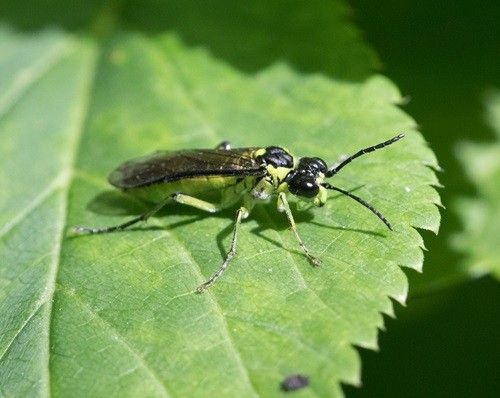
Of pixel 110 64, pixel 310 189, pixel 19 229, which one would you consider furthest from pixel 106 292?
pixel 110 64

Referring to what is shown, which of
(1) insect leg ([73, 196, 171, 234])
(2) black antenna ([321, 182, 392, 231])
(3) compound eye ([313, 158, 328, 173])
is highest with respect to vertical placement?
(3) compound eye ([313, 158, 328, 173])

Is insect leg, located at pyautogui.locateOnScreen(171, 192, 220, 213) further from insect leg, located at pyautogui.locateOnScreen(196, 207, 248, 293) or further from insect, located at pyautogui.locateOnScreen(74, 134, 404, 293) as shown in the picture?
insect leg, located at pyautogui.locateOnScreen(196, 207, 248, 293)

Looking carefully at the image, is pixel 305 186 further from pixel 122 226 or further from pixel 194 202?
pixel 122 226

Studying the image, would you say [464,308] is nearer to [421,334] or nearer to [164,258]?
[421,334]

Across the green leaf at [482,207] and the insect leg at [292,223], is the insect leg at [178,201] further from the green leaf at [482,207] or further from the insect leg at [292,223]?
the green leaf at [482,207]

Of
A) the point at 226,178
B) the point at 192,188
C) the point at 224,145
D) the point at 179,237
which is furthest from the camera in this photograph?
the point at 224,145

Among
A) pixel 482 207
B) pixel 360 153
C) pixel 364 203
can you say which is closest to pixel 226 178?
pixel 360 153

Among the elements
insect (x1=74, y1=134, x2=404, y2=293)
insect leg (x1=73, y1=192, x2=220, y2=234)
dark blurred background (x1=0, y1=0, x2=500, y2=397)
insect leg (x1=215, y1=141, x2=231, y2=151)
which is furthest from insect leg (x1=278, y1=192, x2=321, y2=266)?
dark blurred background (x1=0, y1=0, x2=500, y2=397)
